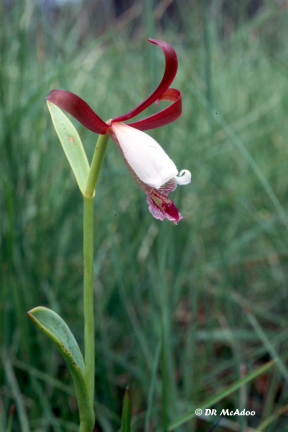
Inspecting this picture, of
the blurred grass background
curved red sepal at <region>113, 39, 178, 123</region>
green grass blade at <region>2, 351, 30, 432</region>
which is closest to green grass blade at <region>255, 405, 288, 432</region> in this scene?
the blurred grass background

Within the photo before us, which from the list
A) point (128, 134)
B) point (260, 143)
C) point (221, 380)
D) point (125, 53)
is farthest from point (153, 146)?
point (260, 143)

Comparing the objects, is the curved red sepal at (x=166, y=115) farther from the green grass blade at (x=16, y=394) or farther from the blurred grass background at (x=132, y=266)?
the green grass blade at (x=16, y=394)

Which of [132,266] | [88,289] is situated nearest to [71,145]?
[88,289]

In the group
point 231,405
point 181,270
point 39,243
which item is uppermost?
point 39,243

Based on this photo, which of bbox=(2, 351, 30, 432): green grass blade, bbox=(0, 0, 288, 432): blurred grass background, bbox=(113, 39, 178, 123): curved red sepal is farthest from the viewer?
bbox=(0, 0, 288, 432): blurred grass background

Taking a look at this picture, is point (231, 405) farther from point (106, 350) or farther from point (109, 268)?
point (109, 268)

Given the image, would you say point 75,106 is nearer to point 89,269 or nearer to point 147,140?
point 147,140

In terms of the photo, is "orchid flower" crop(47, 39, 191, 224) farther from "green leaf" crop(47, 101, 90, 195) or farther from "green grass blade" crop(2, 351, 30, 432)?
"green grass blade" crop(2, 351, 30, 432)
